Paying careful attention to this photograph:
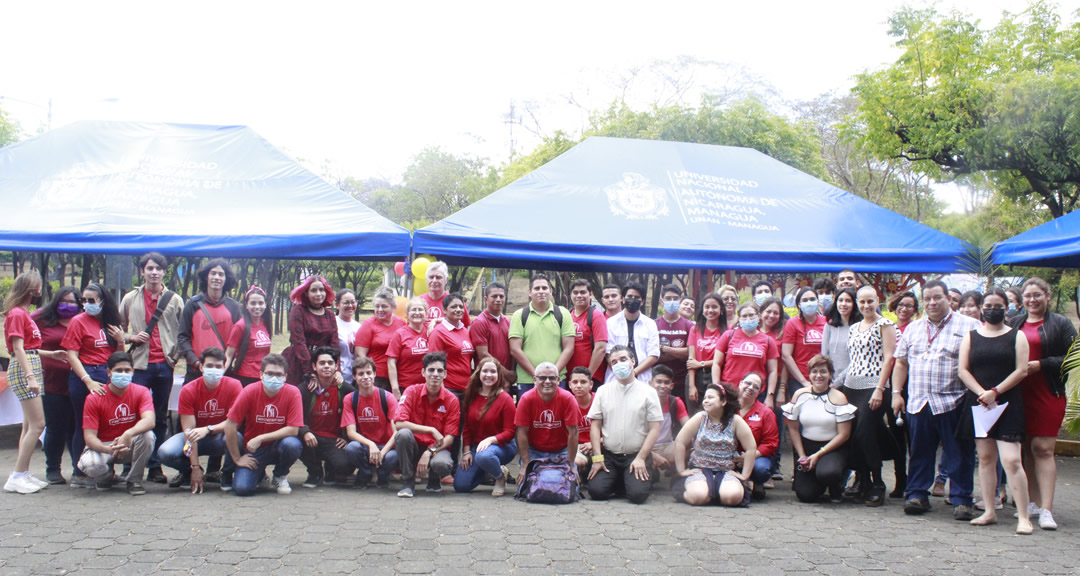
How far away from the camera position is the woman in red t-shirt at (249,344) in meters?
6.18

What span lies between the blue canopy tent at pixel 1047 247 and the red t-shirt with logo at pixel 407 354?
596cm

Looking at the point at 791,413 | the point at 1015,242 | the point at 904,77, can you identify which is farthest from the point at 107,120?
the point at 904,77

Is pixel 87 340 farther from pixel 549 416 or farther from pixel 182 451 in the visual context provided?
pixel 549 416

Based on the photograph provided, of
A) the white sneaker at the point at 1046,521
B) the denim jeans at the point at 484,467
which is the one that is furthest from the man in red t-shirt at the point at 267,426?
the white sneaker at the point at 1046,521

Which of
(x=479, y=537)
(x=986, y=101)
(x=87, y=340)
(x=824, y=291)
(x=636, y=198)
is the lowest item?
(x=479, y=537)

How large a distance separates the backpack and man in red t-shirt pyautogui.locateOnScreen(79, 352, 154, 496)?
2691mm

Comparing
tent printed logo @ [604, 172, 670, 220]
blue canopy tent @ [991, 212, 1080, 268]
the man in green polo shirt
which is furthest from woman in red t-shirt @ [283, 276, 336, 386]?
blue canopy tent @ [991, 212, 1080, 268]

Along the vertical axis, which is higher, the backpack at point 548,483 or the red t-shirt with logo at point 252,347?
the red t-shirt with logo at point 252,347

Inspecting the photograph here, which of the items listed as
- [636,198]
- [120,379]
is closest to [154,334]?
[120,379]

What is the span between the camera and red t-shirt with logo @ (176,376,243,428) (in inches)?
227

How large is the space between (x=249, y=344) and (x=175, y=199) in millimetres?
2391

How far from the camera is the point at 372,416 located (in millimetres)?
6113

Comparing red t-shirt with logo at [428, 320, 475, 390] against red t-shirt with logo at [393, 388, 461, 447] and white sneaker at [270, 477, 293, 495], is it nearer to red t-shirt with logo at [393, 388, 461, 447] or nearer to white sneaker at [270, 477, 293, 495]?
red t-shirt with logo at [393, 388, 461, 447]

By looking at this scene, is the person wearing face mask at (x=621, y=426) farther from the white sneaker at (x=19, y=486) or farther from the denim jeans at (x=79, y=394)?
the white sneaker at (x=19, y=486)
